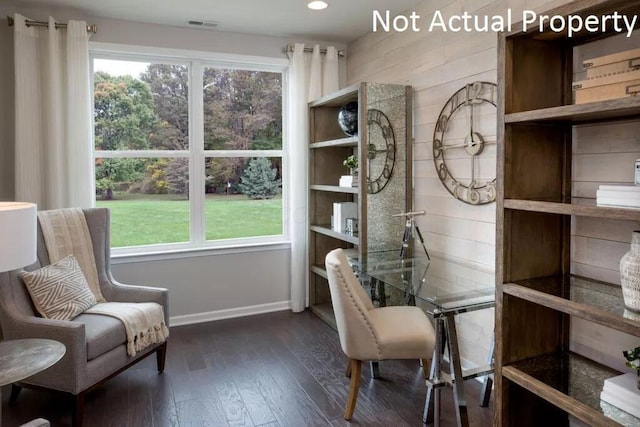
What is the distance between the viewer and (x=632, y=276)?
1.57 m

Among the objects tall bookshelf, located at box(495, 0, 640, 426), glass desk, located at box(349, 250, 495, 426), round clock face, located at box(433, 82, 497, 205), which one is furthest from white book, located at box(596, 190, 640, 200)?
round clock face, located at box(433, 82, 497, 205)

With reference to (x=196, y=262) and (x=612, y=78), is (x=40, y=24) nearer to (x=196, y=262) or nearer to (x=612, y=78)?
(x=196, y=262)

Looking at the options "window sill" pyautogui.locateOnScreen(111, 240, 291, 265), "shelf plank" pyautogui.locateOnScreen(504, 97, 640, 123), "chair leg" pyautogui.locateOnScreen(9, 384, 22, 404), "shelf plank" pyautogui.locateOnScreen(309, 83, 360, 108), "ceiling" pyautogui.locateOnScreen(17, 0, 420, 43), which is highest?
"ceiling" pyautogui.locateOnScreen(17, 0, 420, 43)

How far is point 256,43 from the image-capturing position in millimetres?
4145

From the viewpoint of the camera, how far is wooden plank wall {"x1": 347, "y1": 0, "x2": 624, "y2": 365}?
2.71 meters

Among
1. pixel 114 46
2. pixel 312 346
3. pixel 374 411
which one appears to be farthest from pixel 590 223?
pixel 114 46

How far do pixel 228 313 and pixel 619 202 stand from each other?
3350 millimetres

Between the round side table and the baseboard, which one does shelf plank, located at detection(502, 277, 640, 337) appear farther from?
the baseboard

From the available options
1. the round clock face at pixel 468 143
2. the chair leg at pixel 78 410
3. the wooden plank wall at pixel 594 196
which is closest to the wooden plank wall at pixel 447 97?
the round clock face at pixel 468 143

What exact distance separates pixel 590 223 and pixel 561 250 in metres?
0.17

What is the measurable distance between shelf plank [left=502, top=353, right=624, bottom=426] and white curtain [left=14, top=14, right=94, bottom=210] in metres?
3.25

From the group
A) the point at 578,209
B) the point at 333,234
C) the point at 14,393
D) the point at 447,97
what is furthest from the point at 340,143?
the point at 14,393

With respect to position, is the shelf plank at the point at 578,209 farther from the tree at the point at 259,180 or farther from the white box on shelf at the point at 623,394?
the tree at the point at 259,180

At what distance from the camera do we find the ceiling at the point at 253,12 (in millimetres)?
3352
